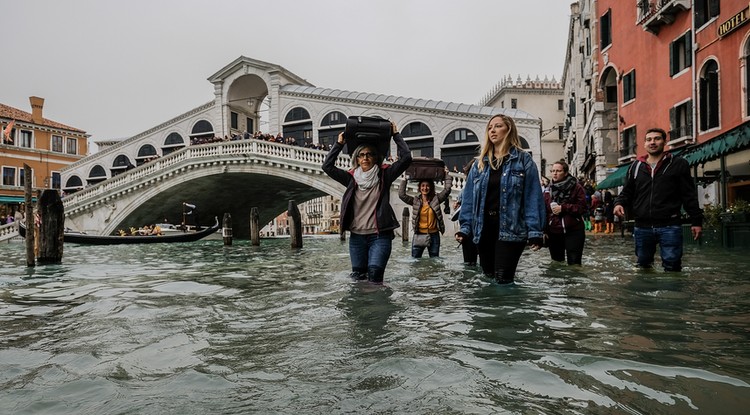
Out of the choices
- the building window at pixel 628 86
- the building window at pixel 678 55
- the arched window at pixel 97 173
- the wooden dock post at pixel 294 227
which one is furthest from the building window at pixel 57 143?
the building window at pixel 678 55

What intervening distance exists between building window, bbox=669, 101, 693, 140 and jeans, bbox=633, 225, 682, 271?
39.7 feet

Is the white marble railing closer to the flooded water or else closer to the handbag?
the handbag

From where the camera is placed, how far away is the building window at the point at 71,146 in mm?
41862

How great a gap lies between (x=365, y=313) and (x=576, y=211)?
11.5 ft

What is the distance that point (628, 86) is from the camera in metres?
19.6

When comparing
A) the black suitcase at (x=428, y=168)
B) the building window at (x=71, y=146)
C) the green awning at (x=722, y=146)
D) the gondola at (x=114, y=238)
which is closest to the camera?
the green awning at (x=722, y=146)

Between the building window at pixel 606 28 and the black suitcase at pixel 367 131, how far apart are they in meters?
19.7

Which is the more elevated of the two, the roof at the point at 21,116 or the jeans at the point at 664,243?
the roof at the point at 21,116

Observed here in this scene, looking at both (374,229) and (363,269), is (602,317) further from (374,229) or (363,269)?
(363,269)

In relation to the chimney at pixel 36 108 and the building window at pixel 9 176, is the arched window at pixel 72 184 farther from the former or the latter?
the chimney at pixel 36 108

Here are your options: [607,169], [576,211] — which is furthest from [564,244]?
[607,169]

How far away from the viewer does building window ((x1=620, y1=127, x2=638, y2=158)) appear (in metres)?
19.4


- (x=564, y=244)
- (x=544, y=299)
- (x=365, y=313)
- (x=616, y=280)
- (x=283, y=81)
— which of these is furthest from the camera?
(x=283, y=81)

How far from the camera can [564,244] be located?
681 cm
